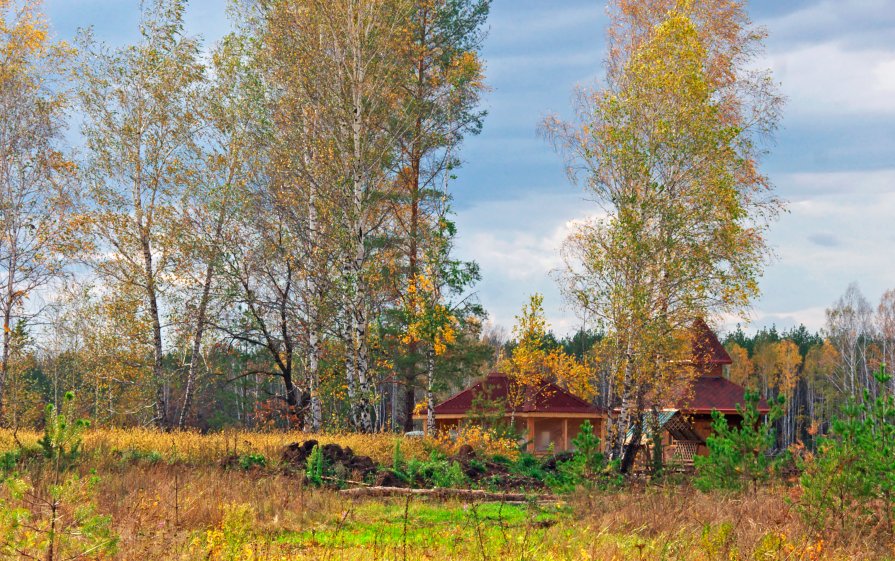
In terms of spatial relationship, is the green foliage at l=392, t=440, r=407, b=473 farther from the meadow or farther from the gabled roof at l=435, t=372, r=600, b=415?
the gabled roof at l=435, t=372, r=600, b=415

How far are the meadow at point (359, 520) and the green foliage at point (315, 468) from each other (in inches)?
9.8

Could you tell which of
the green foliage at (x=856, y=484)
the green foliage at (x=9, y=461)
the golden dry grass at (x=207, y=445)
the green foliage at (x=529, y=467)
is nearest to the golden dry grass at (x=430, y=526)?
the green foliage at (x=856, y=484)

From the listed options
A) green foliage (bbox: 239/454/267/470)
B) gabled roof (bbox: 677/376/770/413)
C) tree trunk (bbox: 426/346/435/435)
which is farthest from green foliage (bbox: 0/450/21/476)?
gabled roof (bbox: 677/376/770/413)

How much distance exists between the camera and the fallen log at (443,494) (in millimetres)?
11133

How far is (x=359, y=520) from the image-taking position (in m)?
9.38

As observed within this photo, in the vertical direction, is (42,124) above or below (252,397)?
above

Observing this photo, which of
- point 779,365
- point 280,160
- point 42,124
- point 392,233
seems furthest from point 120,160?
point 779,365

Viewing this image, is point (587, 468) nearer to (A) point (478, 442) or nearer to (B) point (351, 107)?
(A) point (478, 442)

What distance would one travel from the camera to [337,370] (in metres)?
20.0

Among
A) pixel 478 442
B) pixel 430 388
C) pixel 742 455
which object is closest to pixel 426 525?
pixel 742 455

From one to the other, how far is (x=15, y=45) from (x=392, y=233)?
12503 millimetres

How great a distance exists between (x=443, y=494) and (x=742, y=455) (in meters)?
3.95

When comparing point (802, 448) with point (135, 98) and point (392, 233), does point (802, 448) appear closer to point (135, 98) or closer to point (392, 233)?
point (392, 233)

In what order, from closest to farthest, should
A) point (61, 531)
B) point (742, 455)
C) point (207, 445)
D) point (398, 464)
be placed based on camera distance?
1. point (61, 531)
2. point (742, 455)
3. point (398, 464)
4. point (207, 445)
